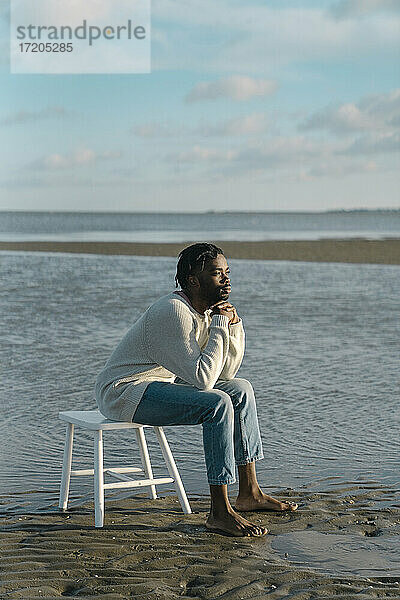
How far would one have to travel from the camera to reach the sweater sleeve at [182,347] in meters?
5.08

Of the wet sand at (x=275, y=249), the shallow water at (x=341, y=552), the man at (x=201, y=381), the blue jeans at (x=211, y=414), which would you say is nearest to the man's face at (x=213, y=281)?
the man at (x=201, y=381)

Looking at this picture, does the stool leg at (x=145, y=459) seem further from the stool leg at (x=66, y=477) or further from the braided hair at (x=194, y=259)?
the braided hair at (x=194, y=259)

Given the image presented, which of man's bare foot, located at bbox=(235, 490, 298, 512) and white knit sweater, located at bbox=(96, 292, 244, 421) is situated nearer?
white knit sweater, located at bbox=(96, 292, 244, 421)

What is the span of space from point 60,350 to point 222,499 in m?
6.80

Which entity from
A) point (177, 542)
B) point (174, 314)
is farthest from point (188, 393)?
point (177, 542)

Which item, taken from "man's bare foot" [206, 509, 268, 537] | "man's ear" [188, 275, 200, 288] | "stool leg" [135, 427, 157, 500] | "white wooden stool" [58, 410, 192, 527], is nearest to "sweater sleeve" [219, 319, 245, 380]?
"man's ear" [188, 275, 200, 288]

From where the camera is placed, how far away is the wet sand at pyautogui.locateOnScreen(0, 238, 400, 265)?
1167 inches

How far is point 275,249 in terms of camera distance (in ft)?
110

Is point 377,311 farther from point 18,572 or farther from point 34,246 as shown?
point 34,246

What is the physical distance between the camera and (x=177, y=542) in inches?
191

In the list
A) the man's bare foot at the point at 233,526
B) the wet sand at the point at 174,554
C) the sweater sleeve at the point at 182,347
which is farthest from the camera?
the sweater sleeve at the point at 182,347

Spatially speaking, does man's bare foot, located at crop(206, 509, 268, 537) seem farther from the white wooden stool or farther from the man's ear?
the man's ear

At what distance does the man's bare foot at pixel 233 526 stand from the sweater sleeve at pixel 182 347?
2.16ft

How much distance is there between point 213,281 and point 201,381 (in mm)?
552
